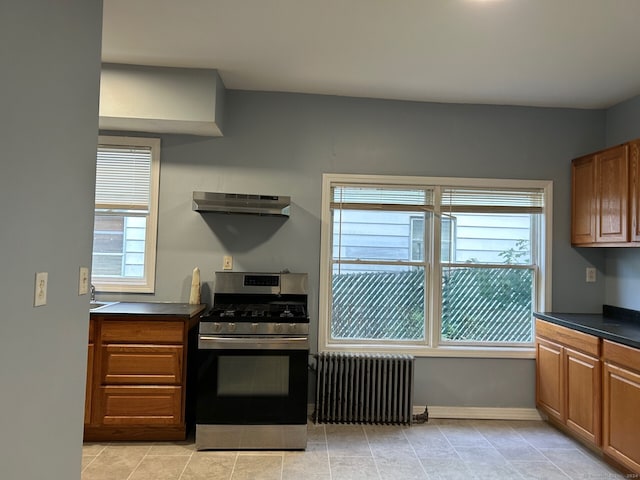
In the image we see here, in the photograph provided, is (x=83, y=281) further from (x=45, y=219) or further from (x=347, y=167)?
(x=347, y=167)

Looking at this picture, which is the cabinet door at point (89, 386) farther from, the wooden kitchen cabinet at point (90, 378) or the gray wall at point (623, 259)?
→ the gray wall at point (623, 259)

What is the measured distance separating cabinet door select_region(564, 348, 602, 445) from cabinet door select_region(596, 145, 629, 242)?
3.02 ft

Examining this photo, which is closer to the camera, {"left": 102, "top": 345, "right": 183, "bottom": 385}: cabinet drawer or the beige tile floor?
the beige tile floor

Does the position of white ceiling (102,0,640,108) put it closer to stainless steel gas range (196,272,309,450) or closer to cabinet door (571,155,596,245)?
cabinet door (571,155,596,245)

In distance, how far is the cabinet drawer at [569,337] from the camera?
9.04ft

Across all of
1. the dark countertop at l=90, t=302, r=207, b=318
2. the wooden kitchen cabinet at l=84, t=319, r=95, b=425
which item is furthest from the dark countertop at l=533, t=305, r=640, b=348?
the wooden kitchen cabinet at l=84, t=319, r=95, b=425

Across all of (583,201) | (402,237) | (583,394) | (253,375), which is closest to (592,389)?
(583,394)

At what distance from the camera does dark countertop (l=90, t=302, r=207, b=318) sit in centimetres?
283

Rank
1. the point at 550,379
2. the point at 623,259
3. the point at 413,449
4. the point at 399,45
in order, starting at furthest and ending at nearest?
the point at 623,259, the point at 550,379, the point at 413,449, the point at 399,45

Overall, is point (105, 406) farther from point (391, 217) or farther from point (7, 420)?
point (391, 217)

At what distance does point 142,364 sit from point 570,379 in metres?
3.01

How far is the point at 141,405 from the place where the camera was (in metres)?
2.82

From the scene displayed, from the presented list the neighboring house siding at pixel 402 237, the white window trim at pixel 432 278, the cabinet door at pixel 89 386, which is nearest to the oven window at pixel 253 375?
the white window trim at pixel 432 278

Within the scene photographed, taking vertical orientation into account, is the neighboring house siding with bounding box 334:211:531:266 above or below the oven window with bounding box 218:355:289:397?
above
